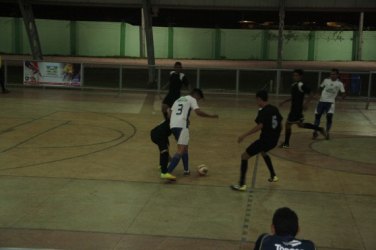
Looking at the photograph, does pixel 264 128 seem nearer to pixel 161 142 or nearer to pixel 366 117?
pixel 161 142

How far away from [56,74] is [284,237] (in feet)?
71.7

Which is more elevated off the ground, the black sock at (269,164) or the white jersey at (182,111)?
the white jersey at (182,111)

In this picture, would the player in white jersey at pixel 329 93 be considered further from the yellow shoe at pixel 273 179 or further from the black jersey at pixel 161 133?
the black jersey at pixel 161 133

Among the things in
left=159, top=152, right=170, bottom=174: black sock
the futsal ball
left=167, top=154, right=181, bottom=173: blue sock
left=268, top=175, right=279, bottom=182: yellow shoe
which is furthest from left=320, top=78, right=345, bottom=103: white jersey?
left=159, top=152, right=170, bottom=174: black sock

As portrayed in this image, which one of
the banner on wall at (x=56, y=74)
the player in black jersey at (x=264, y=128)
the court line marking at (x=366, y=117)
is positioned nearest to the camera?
the player in black jersey at (x=264, y=128)

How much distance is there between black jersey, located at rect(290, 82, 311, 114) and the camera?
12.9 m

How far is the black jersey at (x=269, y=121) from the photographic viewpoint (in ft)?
30.4

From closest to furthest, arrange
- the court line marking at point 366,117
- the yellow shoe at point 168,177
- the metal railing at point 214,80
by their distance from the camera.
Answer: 1. the yellow shoe at point 168,177
2. the court line marking at point 366,117
3. the metal railing at point 214,80

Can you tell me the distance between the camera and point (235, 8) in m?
27.8

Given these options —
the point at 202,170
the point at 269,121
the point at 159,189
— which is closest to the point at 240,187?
the point at 202,170

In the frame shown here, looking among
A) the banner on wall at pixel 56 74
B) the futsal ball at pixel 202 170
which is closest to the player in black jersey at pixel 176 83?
the futsal ball at pixel 202 170

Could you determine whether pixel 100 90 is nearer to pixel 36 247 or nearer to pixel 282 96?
pixel 282 96

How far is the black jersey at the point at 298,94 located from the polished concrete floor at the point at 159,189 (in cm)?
98

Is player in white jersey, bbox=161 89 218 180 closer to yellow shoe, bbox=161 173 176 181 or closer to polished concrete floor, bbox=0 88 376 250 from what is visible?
yellow shoe, bbox=161 173 176 181
